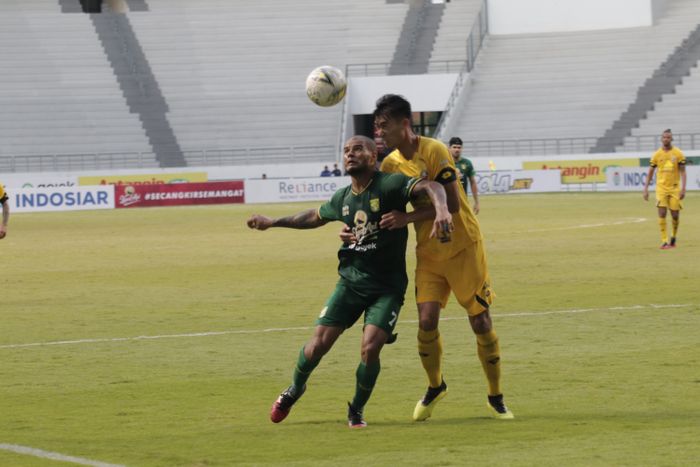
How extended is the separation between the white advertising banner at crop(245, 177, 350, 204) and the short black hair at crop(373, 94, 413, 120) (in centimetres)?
4403

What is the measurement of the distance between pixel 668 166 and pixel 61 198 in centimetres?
3137

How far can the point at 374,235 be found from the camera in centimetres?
913

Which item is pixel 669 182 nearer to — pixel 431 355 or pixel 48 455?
pixel 431 355

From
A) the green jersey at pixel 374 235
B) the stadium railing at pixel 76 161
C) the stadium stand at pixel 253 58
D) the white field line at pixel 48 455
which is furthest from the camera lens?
the stadium stand at pixel 253 58

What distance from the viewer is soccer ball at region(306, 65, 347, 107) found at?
43.1ft

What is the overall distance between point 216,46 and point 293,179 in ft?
58.2

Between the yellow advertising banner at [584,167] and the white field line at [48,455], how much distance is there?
49097mm

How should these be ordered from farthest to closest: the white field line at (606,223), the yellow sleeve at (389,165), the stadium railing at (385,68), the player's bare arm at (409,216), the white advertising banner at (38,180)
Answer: the stadium railing at (385,68) < the white advertising banner at (38,180) < the white field line at (606,223) < the yellow sleeve at (389,165) < the player's bare arm at (409,216)

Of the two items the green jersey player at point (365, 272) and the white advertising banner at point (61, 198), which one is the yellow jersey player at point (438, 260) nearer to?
the green jersey player at point (365, 272)

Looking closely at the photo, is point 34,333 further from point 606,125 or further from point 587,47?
point 587,47

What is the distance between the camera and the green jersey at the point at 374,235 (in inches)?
356

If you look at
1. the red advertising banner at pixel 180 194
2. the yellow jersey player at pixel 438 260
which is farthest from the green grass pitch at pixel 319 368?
the red advertising banner at pixel 180 194

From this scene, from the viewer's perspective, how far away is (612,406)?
31.8ft

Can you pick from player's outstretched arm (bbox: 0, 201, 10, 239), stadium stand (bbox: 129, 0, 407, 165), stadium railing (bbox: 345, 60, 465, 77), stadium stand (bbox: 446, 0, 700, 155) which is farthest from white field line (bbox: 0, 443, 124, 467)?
stadium railing (bbox: 345, 60, 465, 77)
